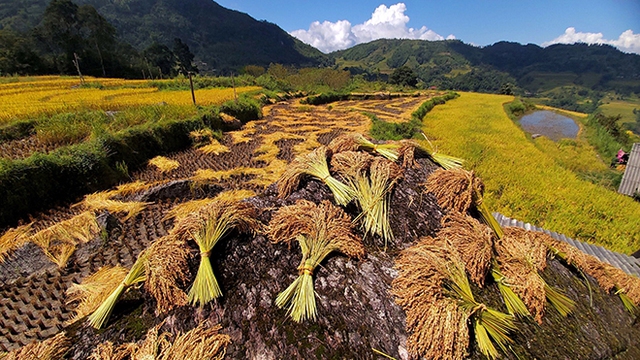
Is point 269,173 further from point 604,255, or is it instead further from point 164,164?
point 604,255

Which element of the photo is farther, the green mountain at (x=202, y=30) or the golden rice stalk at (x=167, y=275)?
the green mountain at (x=202, y=30)

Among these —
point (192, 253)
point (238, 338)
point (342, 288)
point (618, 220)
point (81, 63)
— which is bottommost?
point (618, 220)

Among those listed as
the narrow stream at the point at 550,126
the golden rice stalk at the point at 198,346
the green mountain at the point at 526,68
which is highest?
the green mountain at the point at 526,68

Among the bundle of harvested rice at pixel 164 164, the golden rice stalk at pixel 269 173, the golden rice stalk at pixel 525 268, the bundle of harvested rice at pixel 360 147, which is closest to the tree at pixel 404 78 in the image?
the golden rice stalk at pixel 269 173

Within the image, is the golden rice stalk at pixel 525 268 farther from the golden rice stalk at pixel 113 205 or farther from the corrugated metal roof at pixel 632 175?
the corrugated metal roof at pixel 632 175

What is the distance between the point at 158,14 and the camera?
496ft

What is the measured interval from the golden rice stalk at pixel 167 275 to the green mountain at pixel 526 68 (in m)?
97.7

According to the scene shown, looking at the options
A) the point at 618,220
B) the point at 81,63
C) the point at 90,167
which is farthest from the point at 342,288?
the point at 81,63

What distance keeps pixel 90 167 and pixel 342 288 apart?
8.14 meters

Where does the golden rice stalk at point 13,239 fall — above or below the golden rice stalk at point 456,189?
below

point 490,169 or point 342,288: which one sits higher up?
point 342,288

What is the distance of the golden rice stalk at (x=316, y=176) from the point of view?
84.9 inches

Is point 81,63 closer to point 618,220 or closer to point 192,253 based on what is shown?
point 192,253

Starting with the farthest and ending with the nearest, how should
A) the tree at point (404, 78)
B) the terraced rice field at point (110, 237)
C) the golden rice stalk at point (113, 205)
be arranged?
the tree at point (404, 78)
the golden rice stalk at point (113, 205)
the terraced rice field at point (110, 237)
